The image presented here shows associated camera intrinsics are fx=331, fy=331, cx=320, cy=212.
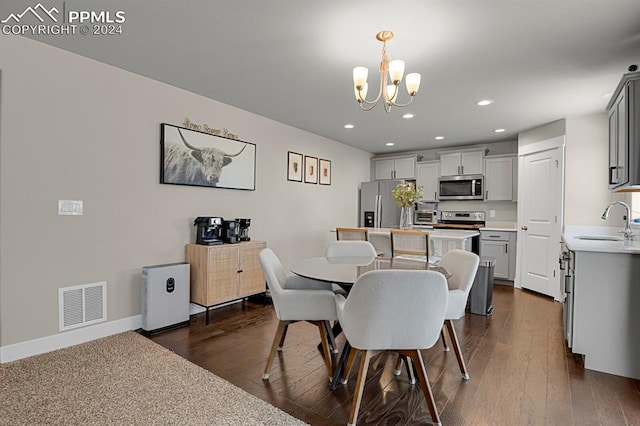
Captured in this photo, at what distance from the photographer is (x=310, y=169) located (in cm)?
541

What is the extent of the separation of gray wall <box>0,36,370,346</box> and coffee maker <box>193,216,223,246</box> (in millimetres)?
144

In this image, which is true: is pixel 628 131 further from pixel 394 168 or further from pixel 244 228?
pixel 394 168

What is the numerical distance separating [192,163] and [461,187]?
4603 mm

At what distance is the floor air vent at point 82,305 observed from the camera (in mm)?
2705

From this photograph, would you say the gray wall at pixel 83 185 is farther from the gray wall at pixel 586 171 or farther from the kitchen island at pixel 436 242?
the gray wall at pixel 586 171

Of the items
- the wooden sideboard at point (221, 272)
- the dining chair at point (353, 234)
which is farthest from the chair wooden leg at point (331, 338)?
the dining chair at point (353, 234)

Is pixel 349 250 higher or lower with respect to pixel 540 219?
lower

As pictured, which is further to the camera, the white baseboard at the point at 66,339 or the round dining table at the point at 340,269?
the white baseboard at the point at 66,339

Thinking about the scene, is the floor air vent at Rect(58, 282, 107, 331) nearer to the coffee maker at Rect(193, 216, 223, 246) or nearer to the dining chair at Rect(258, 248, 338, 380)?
the coffee maker at Rect(193, 216, 223, 246)

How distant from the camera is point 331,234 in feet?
19.3

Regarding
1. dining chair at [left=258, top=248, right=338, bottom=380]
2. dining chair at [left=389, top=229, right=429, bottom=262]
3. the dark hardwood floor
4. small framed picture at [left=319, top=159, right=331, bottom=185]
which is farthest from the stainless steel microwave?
dining chair at [left=258, top=248, right=338, bottom=380]

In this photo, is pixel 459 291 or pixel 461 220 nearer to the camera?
pixel 459 291

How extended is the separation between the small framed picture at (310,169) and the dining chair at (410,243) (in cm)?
204

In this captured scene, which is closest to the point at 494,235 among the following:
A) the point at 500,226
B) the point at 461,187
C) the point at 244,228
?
the point at 500,226
